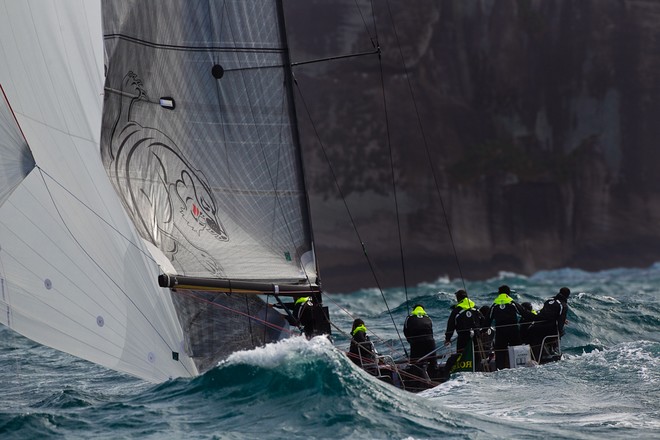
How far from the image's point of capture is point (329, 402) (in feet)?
27.8

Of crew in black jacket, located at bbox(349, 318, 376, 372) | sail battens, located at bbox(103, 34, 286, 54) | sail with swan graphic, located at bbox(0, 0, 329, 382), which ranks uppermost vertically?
sail battens, located at bbox(103, 34, 286, 54)

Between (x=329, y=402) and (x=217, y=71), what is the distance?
→ 3.25 m

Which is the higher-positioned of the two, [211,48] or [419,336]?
[211,48]

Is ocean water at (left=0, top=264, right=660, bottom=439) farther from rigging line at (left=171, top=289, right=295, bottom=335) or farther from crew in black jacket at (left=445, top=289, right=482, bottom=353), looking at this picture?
rigging line at (left=171, top=289, right=295, bottom=335)

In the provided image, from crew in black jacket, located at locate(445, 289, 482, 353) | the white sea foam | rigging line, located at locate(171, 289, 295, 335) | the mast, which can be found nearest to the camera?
the white sea foam

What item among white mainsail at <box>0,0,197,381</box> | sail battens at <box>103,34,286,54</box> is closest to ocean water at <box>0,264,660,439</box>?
white mainsail at <box>0,0,197,381</box>

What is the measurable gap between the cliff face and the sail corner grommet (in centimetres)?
2054

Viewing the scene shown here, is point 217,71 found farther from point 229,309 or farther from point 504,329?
point 504,329

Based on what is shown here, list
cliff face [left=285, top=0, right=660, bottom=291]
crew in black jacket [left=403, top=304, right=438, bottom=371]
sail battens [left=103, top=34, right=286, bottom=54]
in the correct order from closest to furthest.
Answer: sail battens [left=103, top=34, right=286, bottom=54], crew in black jacket [left=403, top=304, right=438, bottom=371], cliff face [left=285, top=0, right=660, bottom=291]

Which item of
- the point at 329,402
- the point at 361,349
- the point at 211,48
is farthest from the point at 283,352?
the point at 211,48

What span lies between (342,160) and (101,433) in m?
24.2

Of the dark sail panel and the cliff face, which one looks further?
the cliff face

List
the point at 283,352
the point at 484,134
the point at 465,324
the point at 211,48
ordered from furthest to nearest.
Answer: the point at 484,134
the point at 465,324
the point at 211,48
the point at 283,352

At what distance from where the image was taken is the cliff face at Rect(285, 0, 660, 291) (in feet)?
104
